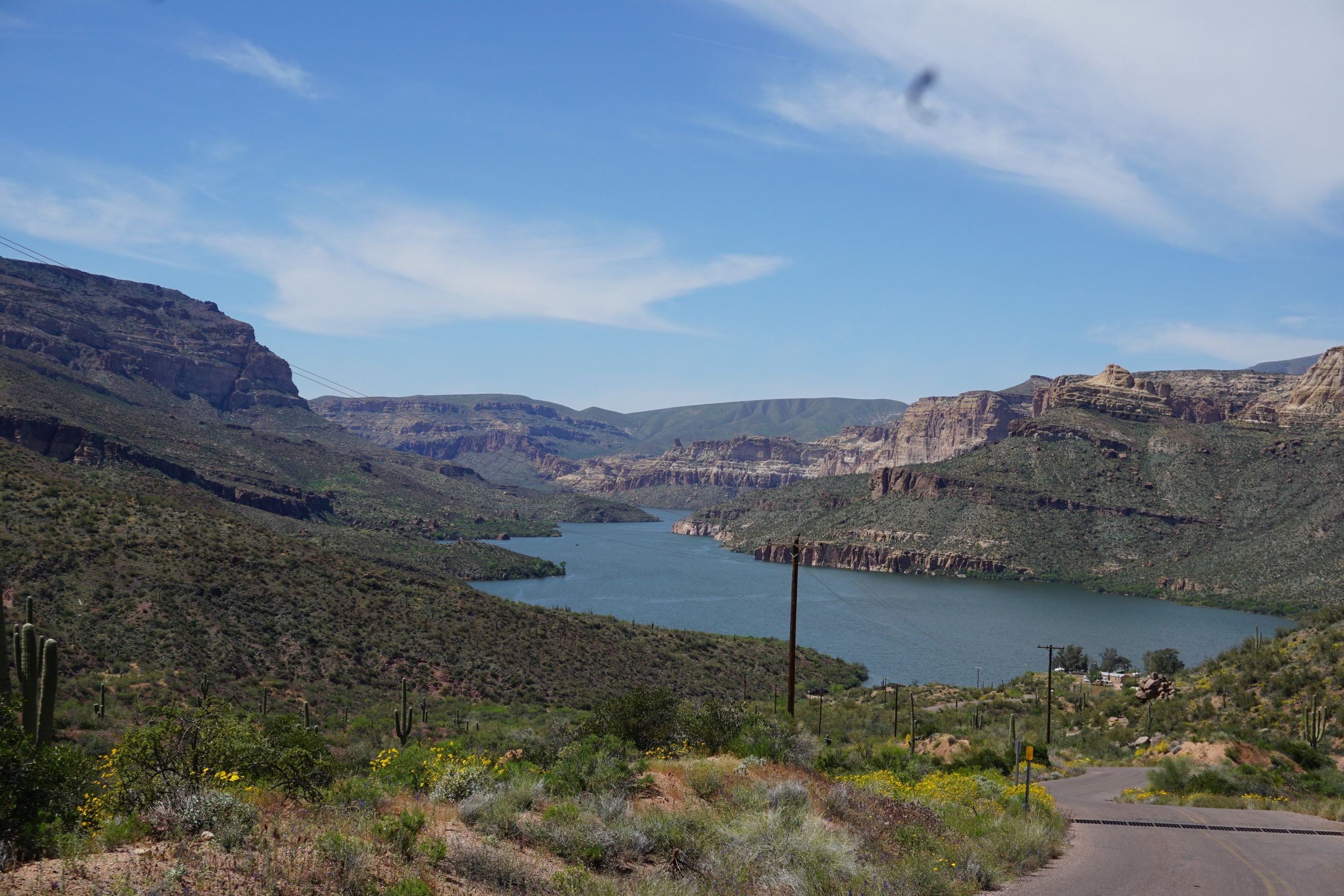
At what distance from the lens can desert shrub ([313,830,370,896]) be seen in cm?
672

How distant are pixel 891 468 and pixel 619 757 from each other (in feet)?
579

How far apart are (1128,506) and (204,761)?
16195cm

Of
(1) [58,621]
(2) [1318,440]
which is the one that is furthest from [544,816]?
(2) [1318,440]

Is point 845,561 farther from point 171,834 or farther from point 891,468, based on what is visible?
point 171,834

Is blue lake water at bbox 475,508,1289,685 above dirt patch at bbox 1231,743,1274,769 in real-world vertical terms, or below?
below

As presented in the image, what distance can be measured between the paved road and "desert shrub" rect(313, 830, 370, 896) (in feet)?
23.7

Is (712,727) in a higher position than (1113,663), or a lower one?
higher

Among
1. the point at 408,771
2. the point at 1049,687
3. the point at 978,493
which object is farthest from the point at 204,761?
the point at 978,493

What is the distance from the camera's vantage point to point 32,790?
7.24m

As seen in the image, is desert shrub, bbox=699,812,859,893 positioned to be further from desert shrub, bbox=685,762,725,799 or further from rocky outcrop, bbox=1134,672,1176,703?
rocky outcrop, bbox=1134,672,1176,703

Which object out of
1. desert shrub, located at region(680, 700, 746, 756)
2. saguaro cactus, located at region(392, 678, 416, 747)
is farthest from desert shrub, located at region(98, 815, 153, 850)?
saguaro cactus, located at region(392, 678, 416, 747)

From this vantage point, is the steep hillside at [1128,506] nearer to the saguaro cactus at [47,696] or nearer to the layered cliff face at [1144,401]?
the layered cliff face at [1144,401]

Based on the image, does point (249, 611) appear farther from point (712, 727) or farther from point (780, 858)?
point (780, 858)

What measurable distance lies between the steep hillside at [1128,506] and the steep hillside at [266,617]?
93.9 meters
